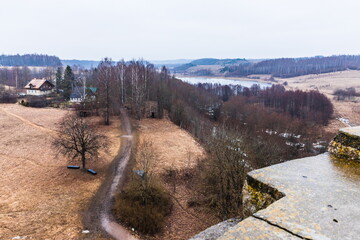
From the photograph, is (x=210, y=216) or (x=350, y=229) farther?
(x=210, y=216)

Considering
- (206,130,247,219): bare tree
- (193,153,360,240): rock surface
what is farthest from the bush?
(193,153,360,240): rock surface

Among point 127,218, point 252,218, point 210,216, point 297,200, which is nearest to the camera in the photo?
point 252,218

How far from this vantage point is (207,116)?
69.2m

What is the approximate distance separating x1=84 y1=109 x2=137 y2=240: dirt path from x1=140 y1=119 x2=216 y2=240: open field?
281 centimetres

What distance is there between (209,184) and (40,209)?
13.6m

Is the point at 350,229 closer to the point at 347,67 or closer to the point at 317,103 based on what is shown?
the point at 317,103

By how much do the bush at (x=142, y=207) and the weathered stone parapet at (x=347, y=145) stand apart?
1404 centimetres

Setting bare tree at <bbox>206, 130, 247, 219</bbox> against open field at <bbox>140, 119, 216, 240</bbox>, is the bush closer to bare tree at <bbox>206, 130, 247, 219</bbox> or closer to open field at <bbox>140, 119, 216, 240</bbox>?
open field at <bbox>140, 119, 216, 240</bbox>

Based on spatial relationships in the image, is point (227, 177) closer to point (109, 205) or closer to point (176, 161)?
point (109, 205)

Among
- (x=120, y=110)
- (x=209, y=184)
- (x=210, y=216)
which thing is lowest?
(x=210, y=216)

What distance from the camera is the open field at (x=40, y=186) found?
15.7m

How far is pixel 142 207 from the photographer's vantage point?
59.7 feet

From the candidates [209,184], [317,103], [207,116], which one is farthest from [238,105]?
[209,184]

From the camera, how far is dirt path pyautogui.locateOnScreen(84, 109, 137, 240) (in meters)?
16.1
